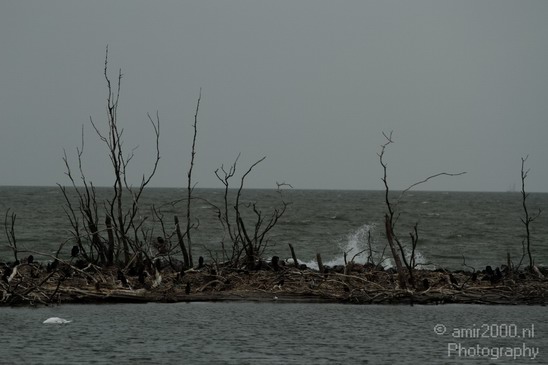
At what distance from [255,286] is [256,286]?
0.09 feet

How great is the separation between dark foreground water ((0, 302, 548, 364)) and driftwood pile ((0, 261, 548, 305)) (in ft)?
1.60

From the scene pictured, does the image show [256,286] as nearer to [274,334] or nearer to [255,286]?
[255,286]

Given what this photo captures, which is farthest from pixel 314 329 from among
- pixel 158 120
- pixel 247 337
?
pixel 158 120

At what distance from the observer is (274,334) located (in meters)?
14.4

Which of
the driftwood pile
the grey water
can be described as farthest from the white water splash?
the grey water

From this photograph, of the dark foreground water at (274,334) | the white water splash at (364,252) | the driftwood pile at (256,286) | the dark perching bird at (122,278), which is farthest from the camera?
the white water splash at (364,252)

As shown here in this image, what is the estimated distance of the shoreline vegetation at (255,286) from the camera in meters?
17.5

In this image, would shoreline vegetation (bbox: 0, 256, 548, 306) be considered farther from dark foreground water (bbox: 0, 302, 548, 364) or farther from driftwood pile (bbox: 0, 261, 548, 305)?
dark foreground water (bbox: 0, 302, 548, 364)

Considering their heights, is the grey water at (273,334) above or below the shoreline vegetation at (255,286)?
below

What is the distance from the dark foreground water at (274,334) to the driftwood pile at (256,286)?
1.60 feet

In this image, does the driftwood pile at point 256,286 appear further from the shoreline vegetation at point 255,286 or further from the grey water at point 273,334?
the grey water at point 273,334

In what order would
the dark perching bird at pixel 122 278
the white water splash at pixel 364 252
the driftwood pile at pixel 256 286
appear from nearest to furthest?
the driftwood pile at pixel 256 286
the dark perching bird at pixel 122 278
the white water splash at pixel 364 252

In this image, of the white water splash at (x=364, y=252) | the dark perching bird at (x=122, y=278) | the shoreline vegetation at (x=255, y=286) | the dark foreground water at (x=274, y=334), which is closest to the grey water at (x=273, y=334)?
the dark foreground water at (x=274, y=334)

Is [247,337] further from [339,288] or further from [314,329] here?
[339,288]
